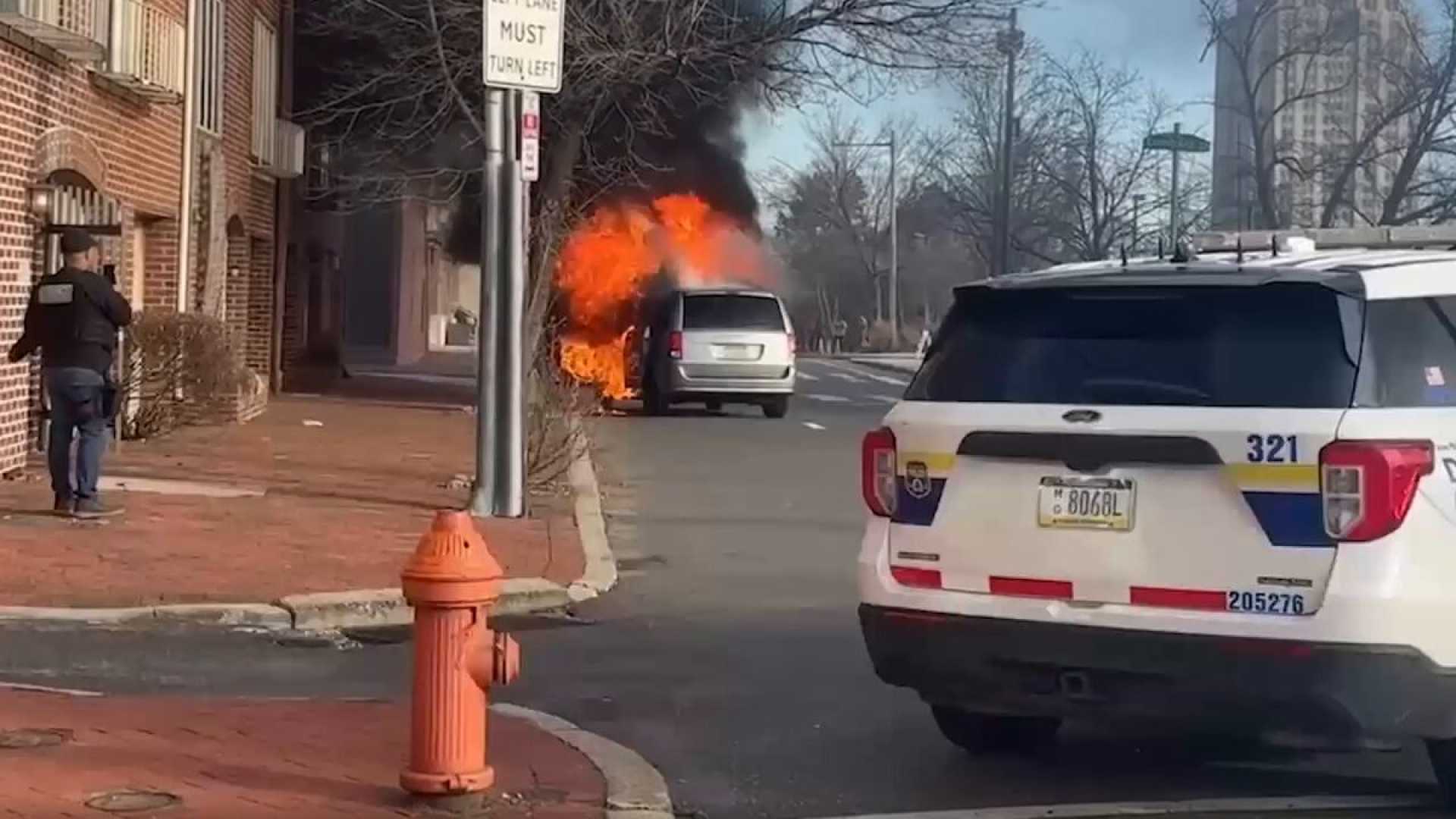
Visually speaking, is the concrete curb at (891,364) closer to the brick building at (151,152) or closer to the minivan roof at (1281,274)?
the brick building at (151,152)

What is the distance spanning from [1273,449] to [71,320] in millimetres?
8140

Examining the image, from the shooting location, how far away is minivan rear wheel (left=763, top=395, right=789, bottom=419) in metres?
26.8

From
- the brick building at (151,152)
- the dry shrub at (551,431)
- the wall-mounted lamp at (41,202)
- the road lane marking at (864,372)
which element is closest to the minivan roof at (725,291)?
the brick building at (151,152)

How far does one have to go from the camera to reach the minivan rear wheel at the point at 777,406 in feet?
88.1

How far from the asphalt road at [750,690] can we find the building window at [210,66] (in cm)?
908

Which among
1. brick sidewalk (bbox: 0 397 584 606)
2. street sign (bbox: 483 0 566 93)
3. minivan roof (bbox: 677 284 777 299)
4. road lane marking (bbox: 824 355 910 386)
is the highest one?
street sign (bbox: 483 0 566 93)

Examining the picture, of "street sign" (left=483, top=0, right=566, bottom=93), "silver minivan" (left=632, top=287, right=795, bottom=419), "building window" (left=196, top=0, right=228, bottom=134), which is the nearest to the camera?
"street sign" (left=483, top=0, right=566, bottom=93)

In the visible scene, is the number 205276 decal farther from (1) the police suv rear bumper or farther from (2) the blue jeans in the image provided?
(2) the blue jeans

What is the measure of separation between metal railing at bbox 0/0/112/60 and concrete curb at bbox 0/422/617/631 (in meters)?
5.62

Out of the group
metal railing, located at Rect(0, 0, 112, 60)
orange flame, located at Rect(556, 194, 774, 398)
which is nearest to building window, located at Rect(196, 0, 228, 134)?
metal railing, located at Rect(0, 0, 112, 60)

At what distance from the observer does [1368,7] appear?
3828cm

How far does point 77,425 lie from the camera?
11.8 m

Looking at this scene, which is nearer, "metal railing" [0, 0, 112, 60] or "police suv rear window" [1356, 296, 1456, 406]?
"police suv rear window" [1356, 296, 1456, 406]

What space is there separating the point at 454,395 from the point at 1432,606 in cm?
2393
